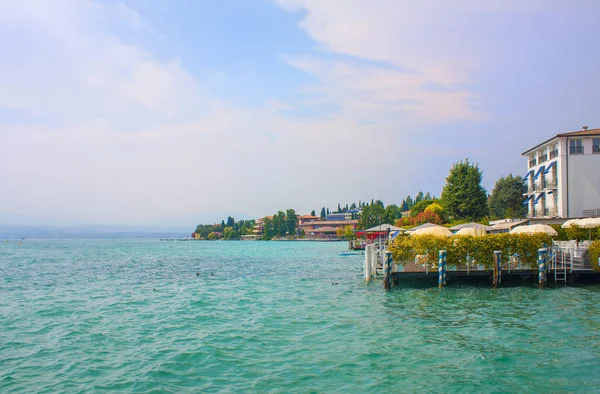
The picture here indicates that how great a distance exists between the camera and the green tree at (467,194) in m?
63.8

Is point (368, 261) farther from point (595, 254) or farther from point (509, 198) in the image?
point (509, 198)

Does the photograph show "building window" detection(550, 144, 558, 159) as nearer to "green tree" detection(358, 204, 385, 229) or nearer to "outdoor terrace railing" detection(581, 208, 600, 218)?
"outdoor terrace railing" detection(581, 208, 600, 218)

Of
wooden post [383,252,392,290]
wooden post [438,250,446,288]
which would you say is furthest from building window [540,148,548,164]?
wooden post [383,252,392,290]

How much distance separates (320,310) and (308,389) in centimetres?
982

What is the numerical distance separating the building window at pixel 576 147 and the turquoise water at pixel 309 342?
81.4 ft

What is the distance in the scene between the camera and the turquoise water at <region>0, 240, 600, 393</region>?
1138 centimetres

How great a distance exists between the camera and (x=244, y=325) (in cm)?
1792

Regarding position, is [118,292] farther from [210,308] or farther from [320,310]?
[320,310]

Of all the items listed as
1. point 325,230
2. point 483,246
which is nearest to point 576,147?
point 483,246

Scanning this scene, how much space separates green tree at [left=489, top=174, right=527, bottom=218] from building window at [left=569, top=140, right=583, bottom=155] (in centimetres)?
1668

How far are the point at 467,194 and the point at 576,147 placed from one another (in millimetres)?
20197

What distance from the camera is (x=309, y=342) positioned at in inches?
590

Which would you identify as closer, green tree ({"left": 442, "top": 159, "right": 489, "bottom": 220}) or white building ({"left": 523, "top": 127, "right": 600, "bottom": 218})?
white building ({"left": 523, "top": 127, "right": 600, "bottom": 218})

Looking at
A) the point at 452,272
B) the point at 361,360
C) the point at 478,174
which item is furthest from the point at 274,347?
the point at 478,174
